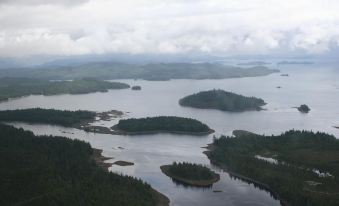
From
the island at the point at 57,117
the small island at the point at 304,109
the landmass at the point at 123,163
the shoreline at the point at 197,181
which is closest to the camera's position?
the shoreline at the point at 197,181

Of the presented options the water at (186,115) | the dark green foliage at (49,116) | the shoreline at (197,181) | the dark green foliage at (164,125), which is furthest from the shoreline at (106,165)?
the dark green foliage at (49,116)

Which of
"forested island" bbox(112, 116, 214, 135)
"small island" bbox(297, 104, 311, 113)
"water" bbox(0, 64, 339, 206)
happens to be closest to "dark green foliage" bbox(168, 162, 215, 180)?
"water" bbox(0, 64, 339, 206)

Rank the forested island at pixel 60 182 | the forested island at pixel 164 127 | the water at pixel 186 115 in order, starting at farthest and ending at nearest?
1. the forested island at pixel 164 127
2. the water at pixel 186 115
3. the forested island at pixel 60 182

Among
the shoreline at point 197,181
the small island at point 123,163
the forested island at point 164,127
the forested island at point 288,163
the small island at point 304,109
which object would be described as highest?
the small island at point 304,109

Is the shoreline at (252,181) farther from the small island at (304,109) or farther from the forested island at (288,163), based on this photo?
the small island at (304,109)

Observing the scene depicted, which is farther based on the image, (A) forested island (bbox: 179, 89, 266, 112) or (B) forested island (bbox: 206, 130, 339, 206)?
(A) forested island (bbox: 179, 89, 266, 112)

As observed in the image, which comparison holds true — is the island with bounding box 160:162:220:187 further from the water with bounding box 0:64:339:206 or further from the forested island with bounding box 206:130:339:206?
the forested island with bounding box 206:130:339:206

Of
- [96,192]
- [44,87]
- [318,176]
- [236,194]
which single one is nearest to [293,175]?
[318,176]

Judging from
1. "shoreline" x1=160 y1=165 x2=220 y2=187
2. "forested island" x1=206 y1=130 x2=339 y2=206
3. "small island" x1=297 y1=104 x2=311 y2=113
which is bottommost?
"shoreline" x1=160 y1=165 x2=220 y2=187
